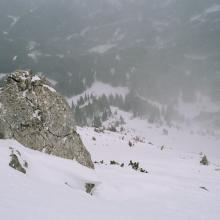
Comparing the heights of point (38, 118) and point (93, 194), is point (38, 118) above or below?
above

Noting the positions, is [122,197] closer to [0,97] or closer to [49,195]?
[49,195]

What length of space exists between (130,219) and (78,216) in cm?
169

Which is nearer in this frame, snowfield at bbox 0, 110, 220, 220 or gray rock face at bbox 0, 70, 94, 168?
snowfield at bbox 0, 110, 220, 220

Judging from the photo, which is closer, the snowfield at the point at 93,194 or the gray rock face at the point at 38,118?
the snowfield at the point at 93,194

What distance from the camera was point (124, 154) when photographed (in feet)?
105

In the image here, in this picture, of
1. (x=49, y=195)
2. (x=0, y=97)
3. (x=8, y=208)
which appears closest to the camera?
(x=8, y=208)

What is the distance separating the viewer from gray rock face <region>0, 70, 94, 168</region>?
1619cm

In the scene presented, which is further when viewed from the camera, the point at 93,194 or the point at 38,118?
the point at 38,118

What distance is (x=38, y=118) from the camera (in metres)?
16.9

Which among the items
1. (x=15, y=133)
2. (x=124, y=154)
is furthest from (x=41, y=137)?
(x=124, y=154)

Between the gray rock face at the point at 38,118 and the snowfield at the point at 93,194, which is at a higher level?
the gray rock face at the point at 38,118

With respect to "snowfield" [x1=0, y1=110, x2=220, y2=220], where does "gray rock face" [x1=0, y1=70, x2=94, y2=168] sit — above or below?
above

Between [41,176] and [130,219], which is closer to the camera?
[130,219]

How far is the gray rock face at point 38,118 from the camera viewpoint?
16188 millimetres
